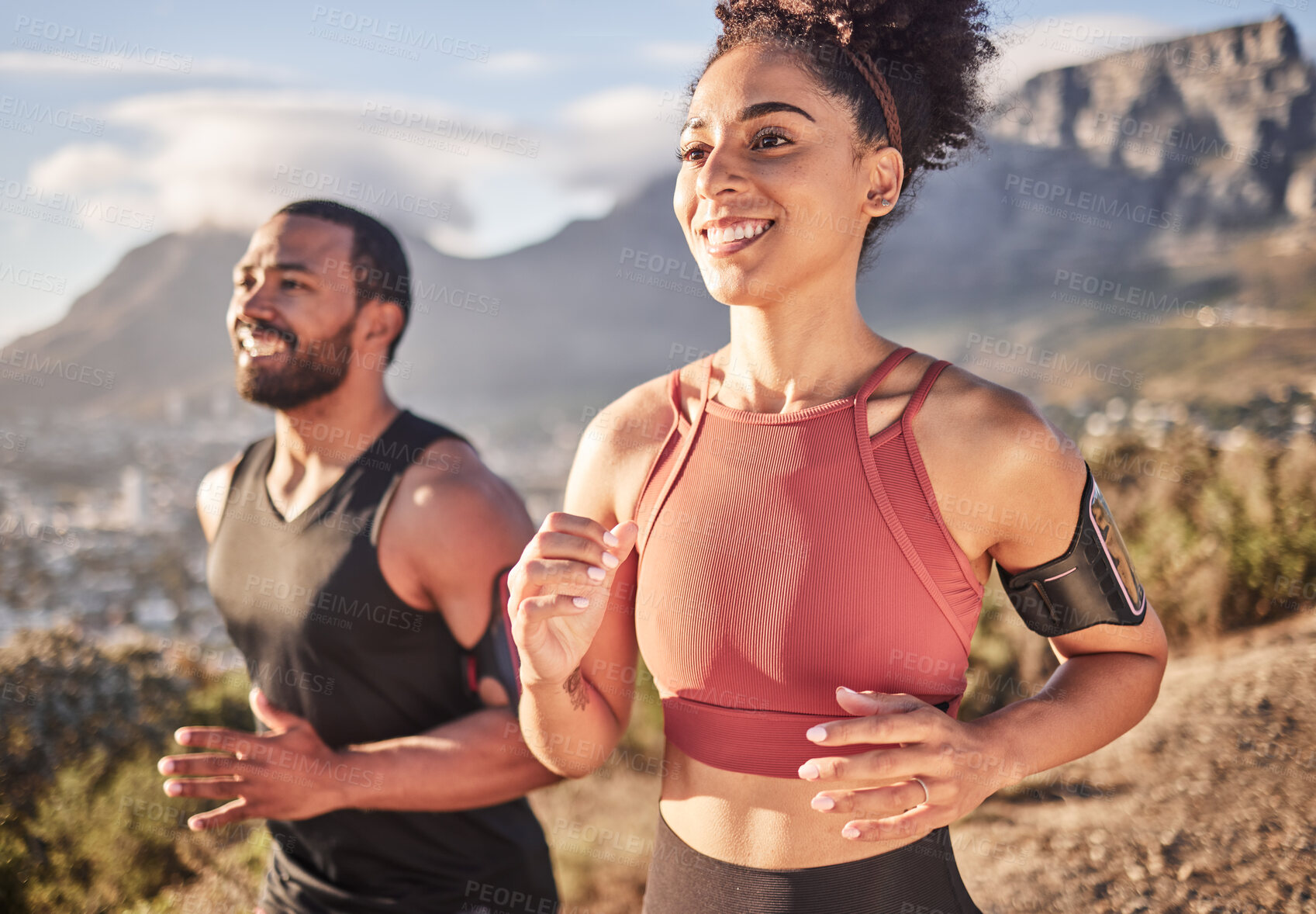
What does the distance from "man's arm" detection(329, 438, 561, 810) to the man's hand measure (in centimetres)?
5

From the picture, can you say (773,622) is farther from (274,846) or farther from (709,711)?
(274,846)

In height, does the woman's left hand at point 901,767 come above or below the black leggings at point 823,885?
above

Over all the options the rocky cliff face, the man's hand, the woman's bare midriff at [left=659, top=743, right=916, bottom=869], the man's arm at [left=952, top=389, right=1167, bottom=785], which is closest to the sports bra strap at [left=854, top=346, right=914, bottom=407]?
the man's arm at [left=952, top=389, right=1167, bottom=785]

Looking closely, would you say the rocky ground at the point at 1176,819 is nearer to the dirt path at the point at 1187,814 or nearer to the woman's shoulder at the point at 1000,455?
the dirt path at the point at 1187,814

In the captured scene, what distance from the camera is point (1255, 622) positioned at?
14.1ft

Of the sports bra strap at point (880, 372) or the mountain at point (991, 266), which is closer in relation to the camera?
the sports bra strap at point (880, 372)

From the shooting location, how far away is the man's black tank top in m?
2.24

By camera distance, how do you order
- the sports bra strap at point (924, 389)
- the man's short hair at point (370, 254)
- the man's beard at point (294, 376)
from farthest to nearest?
the man's short hair at point (370, 254) → the man's beard at point (294, 376) → the sports bra strap at point (924, 389)

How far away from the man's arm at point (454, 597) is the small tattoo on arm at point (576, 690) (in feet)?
1.76

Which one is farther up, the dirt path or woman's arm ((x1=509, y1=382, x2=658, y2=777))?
woman's arm ((x1=509, y1=382, x2=658, y2=777))

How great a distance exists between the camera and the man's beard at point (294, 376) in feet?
8.24

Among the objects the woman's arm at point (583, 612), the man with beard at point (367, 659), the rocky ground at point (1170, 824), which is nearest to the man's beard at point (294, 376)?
the man with beard at point (367, 659)

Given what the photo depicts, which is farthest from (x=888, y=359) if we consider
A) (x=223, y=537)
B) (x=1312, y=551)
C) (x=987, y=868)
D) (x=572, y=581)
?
(x=1312, y=551)

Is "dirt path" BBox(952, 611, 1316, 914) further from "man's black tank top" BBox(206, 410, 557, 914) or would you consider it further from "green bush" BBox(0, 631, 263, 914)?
"green bush" BBox(0, 631, 263, 914)
